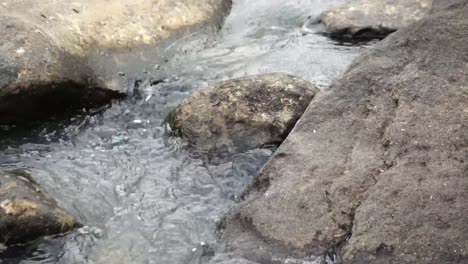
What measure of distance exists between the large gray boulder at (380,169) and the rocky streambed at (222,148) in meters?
0.01

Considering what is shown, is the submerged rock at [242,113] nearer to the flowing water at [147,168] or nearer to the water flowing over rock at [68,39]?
the flowing water at [147,168]

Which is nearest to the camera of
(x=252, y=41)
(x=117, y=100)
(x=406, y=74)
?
(x=406, y=74)

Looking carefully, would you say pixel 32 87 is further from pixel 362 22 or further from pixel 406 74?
pixel 362 22

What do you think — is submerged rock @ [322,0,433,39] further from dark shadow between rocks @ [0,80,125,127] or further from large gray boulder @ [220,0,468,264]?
dark shadow between rocks @ [0,80,125,127]

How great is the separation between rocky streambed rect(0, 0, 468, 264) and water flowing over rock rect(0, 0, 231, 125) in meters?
0.02

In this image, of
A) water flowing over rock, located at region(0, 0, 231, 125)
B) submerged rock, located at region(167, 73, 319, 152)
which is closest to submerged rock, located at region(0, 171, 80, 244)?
water flowing over rock, located at region(0, 0, 231, 125)

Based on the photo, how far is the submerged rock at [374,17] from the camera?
7.48 m

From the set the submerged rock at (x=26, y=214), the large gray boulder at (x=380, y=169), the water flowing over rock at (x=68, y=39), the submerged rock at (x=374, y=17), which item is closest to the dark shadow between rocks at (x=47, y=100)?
the water flowing over rock at (x=68, y=39)

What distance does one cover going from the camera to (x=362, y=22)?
755 centimetres

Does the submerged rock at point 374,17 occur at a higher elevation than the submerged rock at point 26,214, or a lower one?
lower

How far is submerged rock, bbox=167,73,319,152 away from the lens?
5.33 metres

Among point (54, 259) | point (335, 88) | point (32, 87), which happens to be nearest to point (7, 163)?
point (32, 87)

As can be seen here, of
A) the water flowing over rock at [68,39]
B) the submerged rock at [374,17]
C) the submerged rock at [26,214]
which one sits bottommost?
the submerged rock at [374,17]

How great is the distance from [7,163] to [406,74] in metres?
3.48
